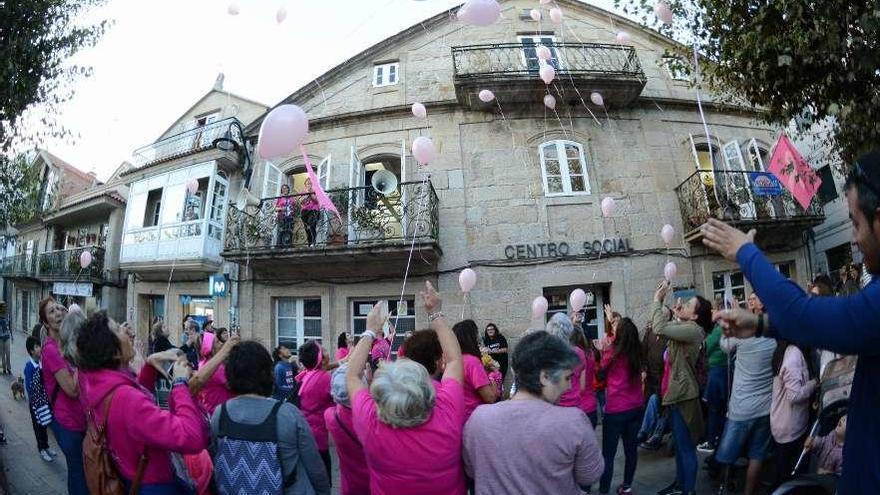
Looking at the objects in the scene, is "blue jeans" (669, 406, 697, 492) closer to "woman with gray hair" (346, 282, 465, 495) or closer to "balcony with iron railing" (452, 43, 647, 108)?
"woman with gray hair" (346, 282, 465, 495)

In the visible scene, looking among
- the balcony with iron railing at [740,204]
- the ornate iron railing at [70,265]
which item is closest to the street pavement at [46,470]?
the balcony with iron railing at [740,204]

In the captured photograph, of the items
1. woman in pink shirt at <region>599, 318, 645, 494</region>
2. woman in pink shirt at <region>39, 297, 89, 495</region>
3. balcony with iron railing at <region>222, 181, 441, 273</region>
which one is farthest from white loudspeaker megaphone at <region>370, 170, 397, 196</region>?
woman in pink shirt at <region>39, 297, 89, 495</region>

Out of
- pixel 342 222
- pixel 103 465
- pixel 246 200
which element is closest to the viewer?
pixel 103 465

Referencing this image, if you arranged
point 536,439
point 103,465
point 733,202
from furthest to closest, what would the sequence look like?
1. point 733,202
2. point 103,465
3. point 536,439

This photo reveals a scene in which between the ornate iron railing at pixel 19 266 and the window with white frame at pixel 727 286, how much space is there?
2444cm

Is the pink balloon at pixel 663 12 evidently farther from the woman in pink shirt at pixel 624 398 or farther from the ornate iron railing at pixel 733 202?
the woman in pink shirt at pixel 624 398

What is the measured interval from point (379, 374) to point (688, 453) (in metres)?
3.44

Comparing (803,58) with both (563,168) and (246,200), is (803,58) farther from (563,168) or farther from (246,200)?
(246,200)

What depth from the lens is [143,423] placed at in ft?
7.14

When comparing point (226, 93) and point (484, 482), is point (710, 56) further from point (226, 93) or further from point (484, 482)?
point (226, 93)

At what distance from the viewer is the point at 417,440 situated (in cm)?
195

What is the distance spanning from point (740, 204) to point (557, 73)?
188 inches

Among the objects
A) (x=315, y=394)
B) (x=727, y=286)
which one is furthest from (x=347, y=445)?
(x=727, y=286)

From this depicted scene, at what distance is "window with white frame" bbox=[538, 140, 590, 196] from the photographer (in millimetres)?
10023
